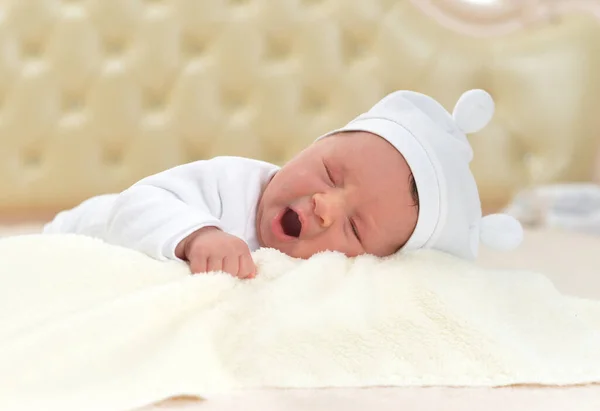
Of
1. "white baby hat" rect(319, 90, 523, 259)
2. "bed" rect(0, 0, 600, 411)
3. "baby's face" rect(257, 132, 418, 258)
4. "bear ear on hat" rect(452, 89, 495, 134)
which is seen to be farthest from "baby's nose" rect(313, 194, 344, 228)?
"bed" rect(0, 0, 600, 411)

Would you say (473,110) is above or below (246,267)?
above

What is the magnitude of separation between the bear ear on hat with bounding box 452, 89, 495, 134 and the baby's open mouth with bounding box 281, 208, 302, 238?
364 millimetres

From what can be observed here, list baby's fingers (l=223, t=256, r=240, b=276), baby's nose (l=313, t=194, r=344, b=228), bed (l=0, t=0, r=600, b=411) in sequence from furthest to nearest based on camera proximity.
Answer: bed (l=0, t=0, r=600, b=411)
baby's nose (l=313, t=194, r=344, b=228)
baby's fingers (l=223, t=256, r=240, b=276)

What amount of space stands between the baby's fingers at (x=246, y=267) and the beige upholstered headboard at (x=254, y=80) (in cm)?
127

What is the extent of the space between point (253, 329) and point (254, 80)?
59.4 inches

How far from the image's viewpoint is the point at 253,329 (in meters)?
0.73

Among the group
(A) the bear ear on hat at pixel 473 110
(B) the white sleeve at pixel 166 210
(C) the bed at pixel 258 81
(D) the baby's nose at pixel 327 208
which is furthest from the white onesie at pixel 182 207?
(C) the bed at pixel 258 81

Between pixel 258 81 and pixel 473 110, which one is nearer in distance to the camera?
pixel 473 110

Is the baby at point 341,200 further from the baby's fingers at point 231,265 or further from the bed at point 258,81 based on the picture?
the bed at point 258,81

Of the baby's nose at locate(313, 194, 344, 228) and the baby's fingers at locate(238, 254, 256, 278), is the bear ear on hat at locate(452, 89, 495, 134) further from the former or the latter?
the baby's fingers at locate(238, 254, 256, 278)

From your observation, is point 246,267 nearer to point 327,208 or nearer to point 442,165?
point 327,208

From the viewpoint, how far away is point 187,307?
737 mm

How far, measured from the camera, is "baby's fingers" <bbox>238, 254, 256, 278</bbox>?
85 cm

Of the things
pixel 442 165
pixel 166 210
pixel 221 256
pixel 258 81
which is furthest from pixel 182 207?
pixel 258 81
